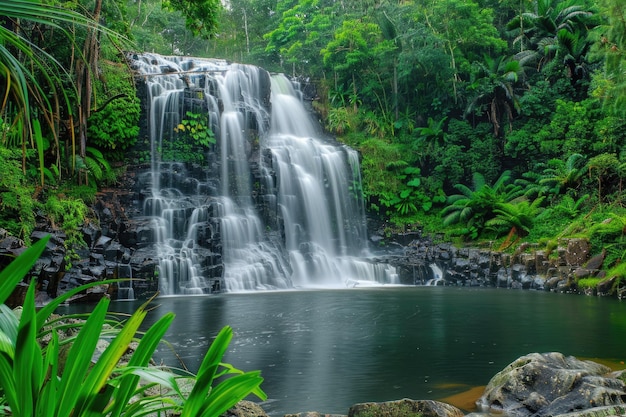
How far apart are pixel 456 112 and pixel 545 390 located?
72.8 ft

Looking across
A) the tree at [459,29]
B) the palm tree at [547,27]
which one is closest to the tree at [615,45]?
the palm tree at [547,27]

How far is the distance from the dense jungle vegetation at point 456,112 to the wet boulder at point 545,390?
11.2 meters

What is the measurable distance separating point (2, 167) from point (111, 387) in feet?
44.9

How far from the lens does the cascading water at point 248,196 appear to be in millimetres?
17297

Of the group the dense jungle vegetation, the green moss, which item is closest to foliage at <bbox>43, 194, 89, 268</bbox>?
the dense jungle vegetation

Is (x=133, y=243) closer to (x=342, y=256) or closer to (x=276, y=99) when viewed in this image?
(x=342, y=256)

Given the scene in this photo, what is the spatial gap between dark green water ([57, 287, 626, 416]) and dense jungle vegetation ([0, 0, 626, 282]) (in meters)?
4.95

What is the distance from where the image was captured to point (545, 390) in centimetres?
509

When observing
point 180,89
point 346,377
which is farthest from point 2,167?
point 346,377

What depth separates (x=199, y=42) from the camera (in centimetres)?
4094

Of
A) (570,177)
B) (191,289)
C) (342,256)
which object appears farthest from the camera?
(342,256)

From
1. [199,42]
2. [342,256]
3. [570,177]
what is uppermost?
[199,42]

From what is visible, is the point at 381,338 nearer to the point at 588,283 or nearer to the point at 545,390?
the point at 545,390

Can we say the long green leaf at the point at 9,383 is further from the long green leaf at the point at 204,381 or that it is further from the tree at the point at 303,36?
the tree at the point at 303,36
